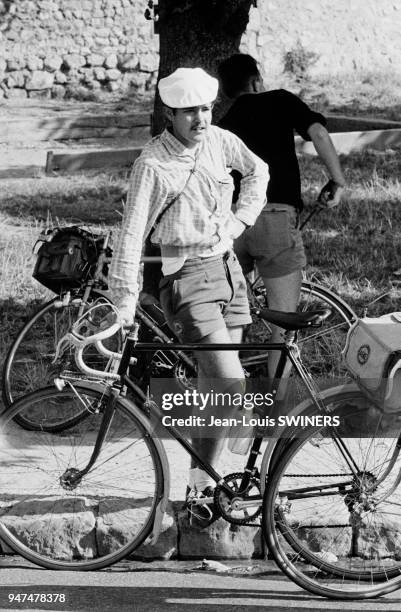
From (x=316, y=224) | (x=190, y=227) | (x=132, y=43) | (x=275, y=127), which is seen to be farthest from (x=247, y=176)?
(x=132, y=43)

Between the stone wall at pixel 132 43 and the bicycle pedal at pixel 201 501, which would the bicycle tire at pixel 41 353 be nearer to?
the bicycle pedal at pixel 201 501

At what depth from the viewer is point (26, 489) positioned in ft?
16.7

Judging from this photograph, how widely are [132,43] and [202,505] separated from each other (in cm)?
1876

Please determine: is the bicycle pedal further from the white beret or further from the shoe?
the white beret

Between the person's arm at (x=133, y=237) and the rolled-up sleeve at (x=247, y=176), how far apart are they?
0.44 meters

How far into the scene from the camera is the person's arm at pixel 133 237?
4.65 metres

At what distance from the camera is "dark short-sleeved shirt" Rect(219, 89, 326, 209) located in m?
6.04

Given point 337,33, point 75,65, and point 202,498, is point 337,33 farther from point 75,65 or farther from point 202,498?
point 202,498

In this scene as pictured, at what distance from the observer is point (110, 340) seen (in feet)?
22.7

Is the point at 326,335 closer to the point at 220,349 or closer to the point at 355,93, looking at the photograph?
the point at 220,349

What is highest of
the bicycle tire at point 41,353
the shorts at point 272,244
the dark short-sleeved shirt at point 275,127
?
the dark short-sleeved shirt at point 275,127

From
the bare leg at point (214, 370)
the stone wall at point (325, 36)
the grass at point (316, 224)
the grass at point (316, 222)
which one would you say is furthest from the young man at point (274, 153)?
the stone wall at point (325, 36)

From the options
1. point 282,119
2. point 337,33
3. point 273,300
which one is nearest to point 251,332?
point 273,300

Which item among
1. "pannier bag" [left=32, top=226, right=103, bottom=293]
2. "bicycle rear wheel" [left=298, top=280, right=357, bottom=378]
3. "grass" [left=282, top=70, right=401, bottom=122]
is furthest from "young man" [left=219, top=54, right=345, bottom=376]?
"grass" [left=282, top=70, right=401, bottom=122]
